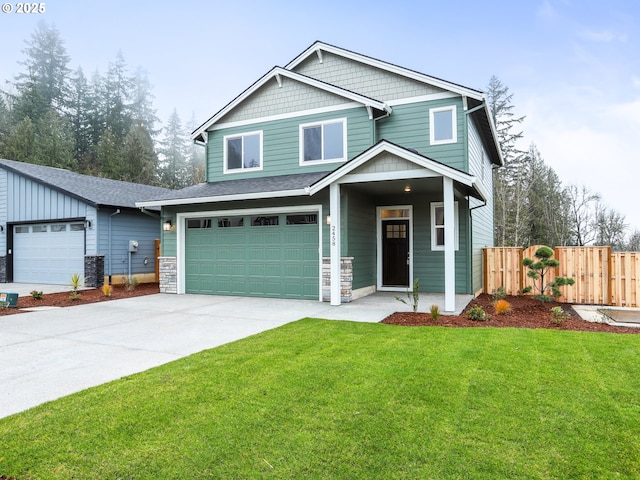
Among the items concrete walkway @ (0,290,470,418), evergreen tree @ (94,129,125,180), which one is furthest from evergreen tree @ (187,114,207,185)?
concrete walkway @ (0,290,470,418)

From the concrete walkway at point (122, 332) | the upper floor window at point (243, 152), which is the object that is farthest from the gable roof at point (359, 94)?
the concrete walkway at point (122, 332)

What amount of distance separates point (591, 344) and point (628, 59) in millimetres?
15190

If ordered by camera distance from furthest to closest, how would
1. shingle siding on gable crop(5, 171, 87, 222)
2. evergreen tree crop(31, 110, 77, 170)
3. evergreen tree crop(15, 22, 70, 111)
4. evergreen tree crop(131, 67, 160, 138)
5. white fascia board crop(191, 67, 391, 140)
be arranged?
1. evergreen tree crop(131, 67, 160, 138)
2. evergreen tree crop(15, 22, 70, 111)
3. evergreen tree crop(31, 110, 77, 170)
4. shingle siding on gable crop(5, 171, 87, 222)
5. white fascia board crop(191, 67, 391, 140)

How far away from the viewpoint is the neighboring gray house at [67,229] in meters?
13.9

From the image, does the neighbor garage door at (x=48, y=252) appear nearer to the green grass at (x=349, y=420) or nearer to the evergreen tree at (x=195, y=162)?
the green grass at (x=349, y=420)

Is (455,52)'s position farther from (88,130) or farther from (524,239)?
(88,130)

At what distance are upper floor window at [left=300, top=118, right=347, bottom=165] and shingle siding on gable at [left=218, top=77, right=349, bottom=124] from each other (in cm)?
57

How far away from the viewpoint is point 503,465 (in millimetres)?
2516

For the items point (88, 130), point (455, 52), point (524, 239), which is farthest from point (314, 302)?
point (88, 130)

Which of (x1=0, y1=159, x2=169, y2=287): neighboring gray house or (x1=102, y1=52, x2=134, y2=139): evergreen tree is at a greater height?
(x1=102, y1=52, x2=134, y2=139): evergreen tree

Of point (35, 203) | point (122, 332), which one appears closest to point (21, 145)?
point (35, 203)

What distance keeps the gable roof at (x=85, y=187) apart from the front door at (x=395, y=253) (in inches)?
370

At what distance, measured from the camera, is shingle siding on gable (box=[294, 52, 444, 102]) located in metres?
10.8

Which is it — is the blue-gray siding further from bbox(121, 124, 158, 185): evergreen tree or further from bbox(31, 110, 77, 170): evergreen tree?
bbox(121, 124, 158, 185): evergreen tree
